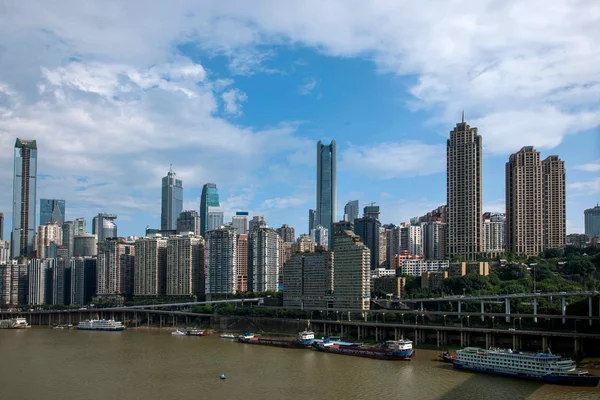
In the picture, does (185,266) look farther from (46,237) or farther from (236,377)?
(46,237)

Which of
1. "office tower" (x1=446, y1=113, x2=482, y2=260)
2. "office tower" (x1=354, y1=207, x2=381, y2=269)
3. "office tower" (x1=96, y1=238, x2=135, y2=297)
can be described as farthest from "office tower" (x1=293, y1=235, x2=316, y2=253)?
"office tower" (x1=446, y1=113, x2=482, y2=260)

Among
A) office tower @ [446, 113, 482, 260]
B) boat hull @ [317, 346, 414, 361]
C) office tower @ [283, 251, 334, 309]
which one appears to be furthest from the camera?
office tower @ [446, 113, 482, 260]

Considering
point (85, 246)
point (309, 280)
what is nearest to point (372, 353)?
point (309, 280)

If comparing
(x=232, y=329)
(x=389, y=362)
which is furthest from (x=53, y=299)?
(x=389, y=362)

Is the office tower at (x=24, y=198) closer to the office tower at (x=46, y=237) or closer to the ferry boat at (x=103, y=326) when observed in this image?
the office tower at (x=46, y=237)

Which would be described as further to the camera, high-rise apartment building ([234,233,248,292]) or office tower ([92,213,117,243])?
office tower ([92,213,117,243])

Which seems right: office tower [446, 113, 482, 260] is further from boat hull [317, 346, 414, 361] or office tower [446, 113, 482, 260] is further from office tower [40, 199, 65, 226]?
office tower [40, 199, 65, 226]
